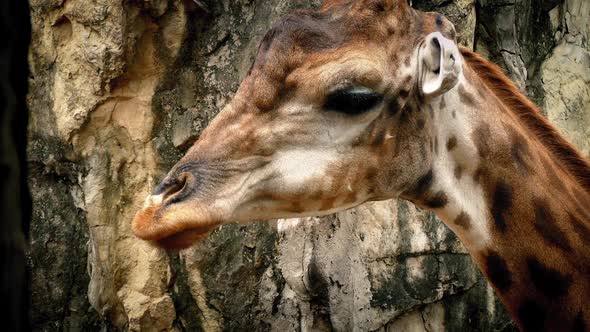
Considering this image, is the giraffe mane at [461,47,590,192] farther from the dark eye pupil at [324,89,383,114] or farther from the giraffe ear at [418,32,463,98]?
the dark eye pupil at [324,89,383,114]

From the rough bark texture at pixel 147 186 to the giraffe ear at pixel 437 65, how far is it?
1789 millimetres

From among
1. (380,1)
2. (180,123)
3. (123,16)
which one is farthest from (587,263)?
(123,16)

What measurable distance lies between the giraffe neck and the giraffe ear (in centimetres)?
16

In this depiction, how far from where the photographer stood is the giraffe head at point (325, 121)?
9.46 feet

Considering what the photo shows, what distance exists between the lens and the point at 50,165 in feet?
16.7

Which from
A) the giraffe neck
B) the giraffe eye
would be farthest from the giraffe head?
the giraffe neck

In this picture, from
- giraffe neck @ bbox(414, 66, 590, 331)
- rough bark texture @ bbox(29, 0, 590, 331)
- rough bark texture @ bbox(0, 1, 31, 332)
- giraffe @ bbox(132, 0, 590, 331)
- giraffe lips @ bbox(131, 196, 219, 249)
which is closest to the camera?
rough bark texture @ bbox(0, 1, 31, 332)

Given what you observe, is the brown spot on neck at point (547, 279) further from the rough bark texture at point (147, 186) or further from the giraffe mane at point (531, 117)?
the rough bark texture at point (147, 186)

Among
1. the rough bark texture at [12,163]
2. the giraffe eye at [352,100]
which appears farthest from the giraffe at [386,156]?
the rough bark texture at [12,163]

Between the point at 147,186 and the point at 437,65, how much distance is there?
2.59 m

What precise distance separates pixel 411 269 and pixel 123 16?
2361 mm

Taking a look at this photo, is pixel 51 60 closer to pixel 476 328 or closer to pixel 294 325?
pixel 294 325

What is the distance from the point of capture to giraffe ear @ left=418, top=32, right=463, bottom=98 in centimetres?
295

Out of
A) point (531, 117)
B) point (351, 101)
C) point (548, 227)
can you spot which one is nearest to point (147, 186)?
point (351, 101)
